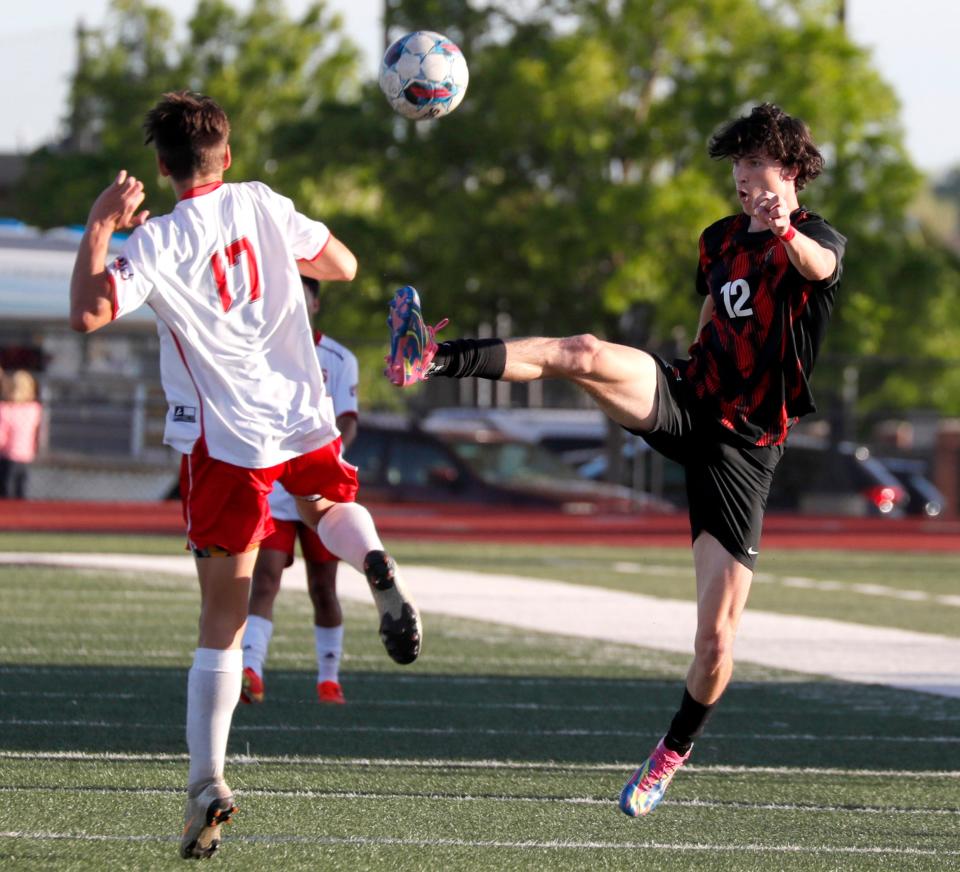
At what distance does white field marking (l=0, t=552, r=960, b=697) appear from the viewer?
9.86 m

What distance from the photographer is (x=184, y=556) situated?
53.4ft

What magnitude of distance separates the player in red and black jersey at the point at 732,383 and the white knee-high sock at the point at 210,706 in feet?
3.95

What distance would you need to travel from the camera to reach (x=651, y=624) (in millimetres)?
11742

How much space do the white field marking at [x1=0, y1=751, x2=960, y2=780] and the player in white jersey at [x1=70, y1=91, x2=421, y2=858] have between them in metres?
1.51

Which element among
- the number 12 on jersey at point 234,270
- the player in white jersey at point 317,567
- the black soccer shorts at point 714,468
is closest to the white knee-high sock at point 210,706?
the number 12 on jersey at point 234,270

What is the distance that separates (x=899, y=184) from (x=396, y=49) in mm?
22211

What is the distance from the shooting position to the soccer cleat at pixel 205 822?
Answer: 4688 mm

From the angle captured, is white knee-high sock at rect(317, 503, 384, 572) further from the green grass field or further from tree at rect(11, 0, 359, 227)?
tree at rect(11, 0, 359, 227)

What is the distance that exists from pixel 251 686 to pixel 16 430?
14.9 metres

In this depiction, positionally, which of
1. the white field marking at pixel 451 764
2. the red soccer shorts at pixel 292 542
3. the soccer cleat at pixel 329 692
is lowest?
the soccer cleat at pixel 329 692

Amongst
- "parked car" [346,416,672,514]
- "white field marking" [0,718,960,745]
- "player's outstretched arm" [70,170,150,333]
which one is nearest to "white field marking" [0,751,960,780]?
"white field marking" [0,718,960,745]

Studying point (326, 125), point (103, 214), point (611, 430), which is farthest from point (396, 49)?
point (326, 125)

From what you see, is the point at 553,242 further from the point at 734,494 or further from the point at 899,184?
the point at 734,494

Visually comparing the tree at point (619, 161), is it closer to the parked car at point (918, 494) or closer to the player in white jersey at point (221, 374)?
the parked car at point (918, 494)
